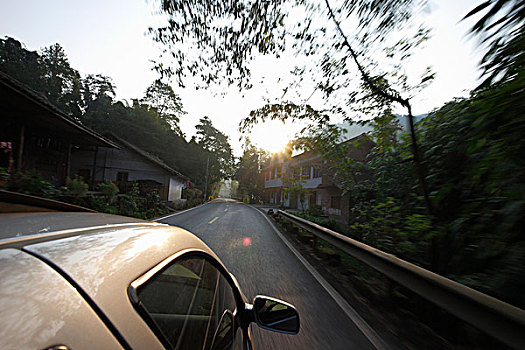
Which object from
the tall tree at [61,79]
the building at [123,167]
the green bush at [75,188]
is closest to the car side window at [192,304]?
the green bush at [75,188]

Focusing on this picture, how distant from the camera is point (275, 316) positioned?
1.41m

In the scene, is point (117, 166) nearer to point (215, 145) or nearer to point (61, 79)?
point (215, 145)

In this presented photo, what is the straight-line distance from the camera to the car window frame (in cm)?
68

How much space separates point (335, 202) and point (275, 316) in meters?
19.8

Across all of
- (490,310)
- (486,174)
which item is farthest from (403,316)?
(486,174)

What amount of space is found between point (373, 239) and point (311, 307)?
2.31 meters

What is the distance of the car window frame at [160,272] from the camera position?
68 cm

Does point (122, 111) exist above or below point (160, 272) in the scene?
above

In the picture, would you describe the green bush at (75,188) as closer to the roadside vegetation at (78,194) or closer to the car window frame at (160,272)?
the roadside vegetation at (78,194)

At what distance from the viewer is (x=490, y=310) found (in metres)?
1.50

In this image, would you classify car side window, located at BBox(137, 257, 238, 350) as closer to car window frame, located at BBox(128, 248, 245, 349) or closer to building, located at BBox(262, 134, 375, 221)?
car window frame, located at BBox(128, 248, 245, 349)

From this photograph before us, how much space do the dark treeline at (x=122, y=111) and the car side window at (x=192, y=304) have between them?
33.3 metres

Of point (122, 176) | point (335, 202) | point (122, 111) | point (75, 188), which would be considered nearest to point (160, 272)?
point (75, 188)

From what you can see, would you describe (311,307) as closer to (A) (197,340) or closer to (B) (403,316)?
(B) (403,316)
